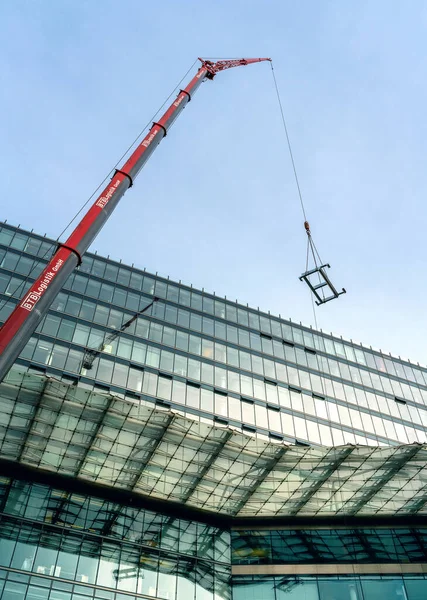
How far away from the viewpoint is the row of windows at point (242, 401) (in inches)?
1857

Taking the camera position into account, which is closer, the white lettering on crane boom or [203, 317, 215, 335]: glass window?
the white lettering on crane boom

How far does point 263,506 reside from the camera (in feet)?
137

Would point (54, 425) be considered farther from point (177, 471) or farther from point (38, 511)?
point (177, 471)

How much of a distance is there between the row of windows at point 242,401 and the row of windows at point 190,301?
24.7 feet

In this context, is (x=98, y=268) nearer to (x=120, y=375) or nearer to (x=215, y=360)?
(x=120, y=375)

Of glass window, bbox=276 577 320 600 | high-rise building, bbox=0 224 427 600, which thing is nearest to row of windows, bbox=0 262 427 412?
high-rise building, bbox=0 224 427 600

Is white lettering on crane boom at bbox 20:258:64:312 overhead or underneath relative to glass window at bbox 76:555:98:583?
overhead

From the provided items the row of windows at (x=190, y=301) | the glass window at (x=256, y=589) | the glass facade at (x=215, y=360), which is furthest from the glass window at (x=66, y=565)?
the row of windows at (x=190, y=301)

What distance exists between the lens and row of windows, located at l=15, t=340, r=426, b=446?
4716cm

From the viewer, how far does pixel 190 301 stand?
58812 millimetres

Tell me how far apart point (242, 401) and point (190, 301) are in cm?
1289

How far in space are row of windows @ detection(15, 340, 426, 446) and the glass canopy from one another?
9.32 meters

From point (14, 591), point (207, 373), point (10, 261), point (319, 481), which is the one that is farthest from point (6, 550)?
point (10, 261)

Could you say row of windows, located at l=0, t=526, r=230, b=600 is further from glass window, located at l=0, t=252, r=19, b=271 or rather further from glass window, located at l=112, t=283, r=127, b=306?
glass window, located at l=0, t=252, r=19, b=271
